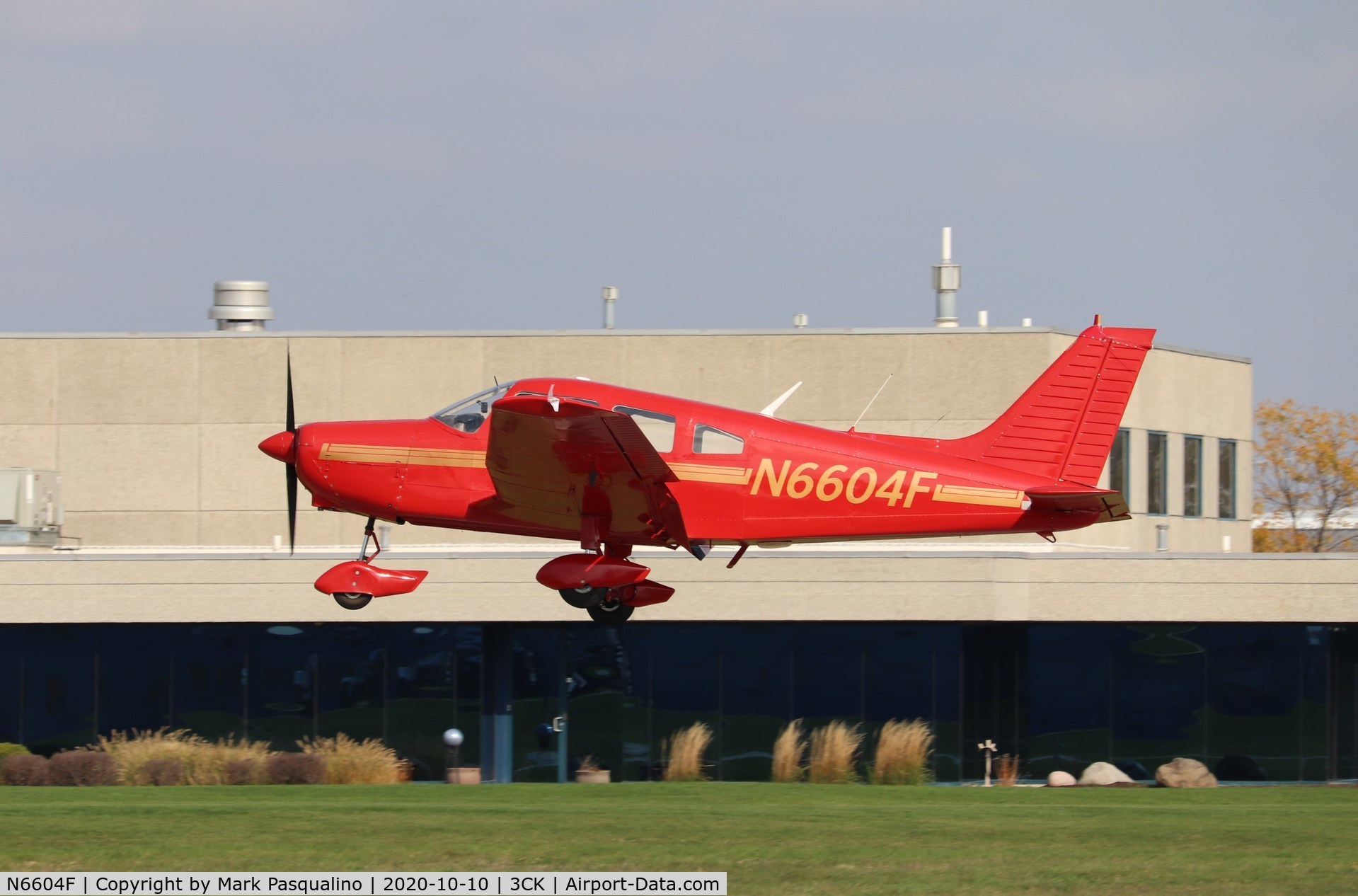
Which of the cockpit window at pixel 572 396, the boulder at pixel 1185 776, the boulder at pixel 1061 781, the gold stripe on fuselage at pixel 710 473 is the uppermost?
the cockpit window at pixel 572 396

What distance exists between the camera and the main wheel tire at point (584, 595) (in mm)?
18469

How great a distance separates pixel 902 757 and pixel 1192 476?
37.3 feet

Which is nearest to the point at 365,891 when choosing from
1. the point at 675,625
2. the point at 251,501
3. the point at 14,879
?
the point at 14,879

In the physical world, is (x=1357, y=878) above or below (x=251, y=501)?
below

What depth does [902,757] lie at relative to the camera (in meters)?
31.7

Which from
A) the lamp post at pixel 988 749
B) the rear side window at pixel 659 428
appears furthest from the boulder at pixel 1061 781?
the rear side window at pixel 659 428

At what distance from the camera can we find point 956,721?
1298 inches

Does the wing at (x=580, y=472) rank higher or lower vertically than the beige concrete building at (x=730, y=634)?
higher

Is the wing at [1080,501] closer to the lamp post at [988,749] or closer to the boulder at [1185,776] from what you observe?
the lamp post at [988,749]

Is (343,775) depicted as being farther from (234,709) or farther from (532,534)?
(532,534)

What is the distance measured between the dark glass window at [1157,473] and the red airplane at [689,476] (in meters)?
18.9

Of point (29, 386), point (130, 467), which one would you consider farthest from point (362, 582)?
point (29, 386)

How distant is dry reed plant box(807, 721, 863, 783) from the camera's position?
1241 inches

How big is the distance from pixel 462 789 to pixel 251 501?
32.0ft
